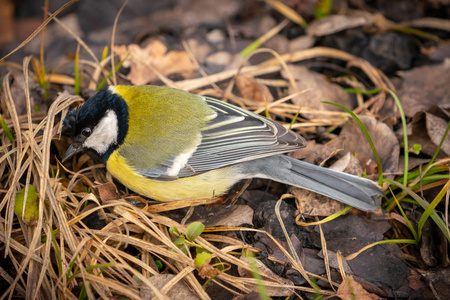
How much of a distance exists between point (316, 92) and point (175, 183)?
1.42 meters

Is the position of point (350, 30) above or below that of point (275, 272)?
above

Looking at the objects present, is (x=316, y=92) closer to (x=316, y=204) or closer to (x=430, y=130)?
(x=430, y=130)

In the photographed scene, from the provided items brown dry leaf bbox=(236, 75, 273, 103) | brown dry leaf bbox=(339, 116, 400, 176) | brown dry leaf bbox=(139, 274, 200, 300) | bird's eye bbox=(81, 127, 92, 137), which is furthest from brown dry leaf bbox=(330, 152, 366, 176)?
bird's eye bbox=(81, 127, 92, 137)

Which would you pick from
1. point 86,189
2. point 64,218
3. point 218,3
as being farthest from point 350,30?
point 64,218

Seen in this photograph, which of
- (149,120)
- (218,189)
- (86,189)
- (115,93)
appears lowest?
(218,189)

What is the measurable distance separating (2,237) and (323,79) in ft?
8.22

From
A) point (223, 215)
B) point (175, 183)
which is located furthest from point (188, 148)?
point (223, 215)

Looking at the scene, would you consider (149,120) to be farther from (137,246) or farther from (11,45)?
(11,45)

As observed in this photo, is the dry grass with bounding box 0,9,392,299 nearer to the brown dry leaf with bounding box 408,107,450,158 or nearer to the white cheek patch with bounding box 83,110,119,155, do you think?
the white cheek patch with bounding box 83,110,119,155

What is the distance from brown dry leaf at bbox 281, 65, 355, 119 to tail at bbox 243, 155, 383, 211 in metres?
0.69

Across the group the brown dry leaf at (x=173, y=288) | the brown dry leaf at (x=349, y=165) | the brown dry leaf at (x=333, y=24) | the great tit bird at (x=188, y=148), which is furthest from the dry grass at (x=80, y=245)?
the brown dry leaf at (x=333, y=24)

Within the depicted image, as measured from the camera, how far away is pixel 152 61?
3.23 m

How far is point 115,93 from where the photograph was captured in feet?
7.86

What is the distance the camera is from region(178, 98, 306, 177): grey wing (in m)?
2.26
